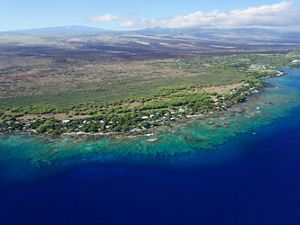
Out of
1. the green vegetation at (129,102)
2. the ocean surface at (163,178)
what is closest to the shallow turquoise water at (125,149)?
the ocean surface at (163,178)

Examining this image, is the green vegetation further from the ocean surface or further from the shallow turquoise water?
the ocean surface

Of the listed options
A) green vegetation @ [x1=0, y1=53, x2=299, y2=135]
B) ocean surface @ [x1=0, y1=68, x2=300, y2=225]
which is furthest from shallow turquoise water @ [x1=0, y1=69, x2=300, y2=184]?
green vegetation @ [x1=0, y1=53, x2=299, y2=135]

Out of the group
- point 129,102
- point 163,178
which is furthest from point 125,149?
point 129,102

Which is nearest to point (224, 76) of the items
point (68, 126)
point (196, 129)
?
point (196, 129)

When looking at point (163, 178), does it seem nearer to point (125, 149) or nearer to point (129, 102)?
point (125, 149)

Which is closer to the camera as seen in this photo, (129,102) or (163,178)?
(163,178)

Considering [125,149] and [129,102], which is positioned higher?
[125,149]

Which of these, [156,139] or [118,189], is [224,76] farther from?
[118,189]

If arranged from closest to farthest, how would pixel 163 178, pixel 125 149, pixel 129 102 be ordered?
pixel 163 178 < pixel 125 149 < pixel 129 102
